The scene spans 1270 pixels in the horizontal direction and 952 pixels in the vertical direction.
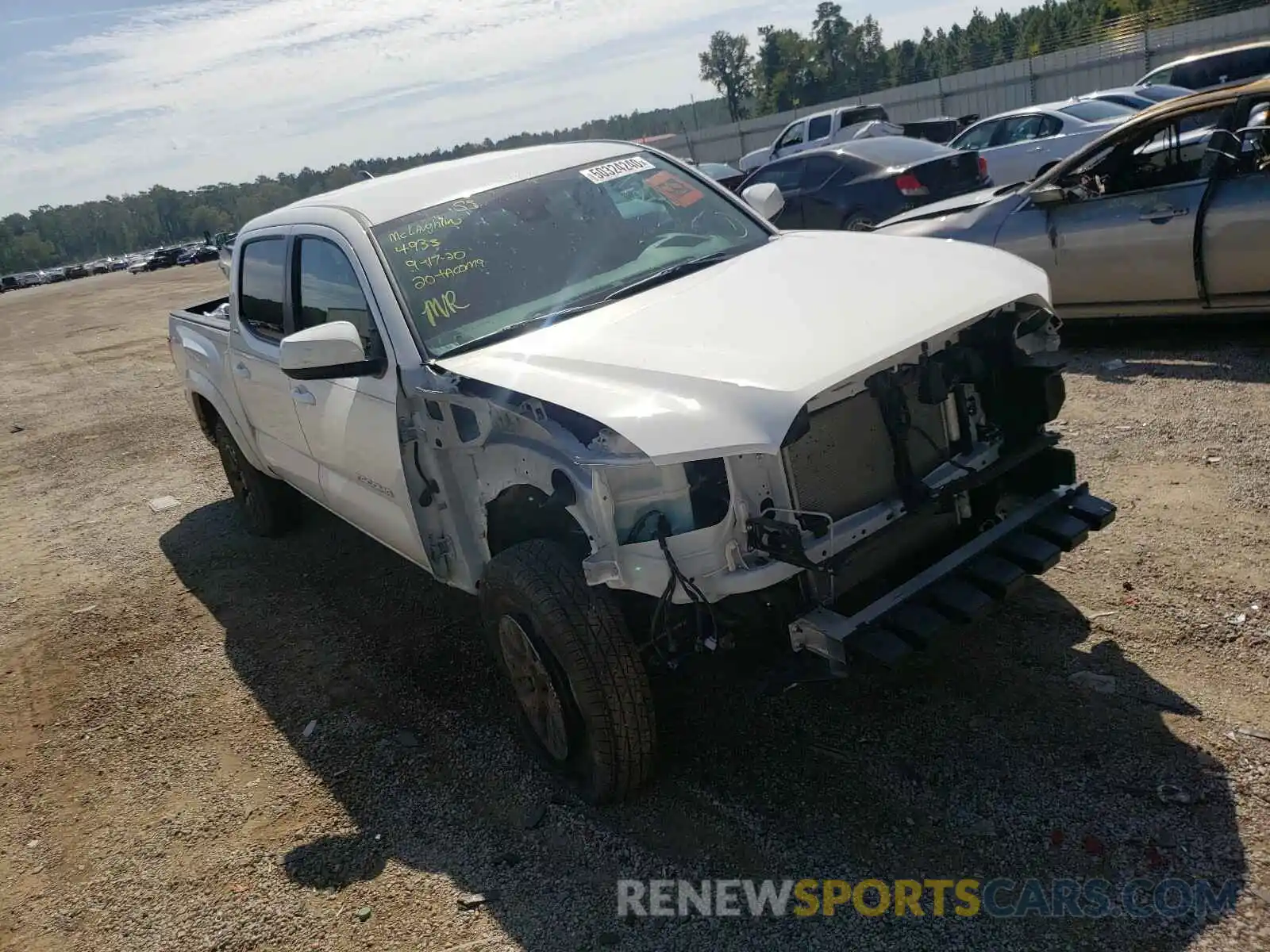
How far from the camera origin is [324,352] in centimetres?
347

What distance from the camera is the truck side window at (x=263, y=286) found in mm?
4754

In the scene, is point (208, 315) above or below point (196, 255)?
below

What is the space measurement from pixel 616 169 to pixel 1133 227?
12.8 feet

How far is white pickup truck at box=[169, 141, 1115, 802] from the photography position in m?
2.91

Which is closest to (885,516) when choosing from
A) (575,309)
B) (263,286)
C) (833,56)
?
(575,309)

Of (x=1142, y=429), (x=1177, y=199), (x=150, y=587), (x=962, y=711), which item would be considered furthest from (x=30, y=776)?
(x=1177, y=199)

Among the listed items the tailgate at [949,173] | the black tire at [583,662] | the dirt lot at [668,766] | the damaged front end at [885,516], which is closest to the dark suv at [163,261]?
the tailgate at [949,173]

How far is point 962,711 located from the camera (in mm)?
3523

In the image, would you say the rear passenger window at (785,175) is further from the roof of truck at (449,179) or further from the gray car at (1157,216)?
the roof of truck at (449,179)

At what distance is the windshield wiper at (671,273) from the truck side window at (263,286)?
180 cm

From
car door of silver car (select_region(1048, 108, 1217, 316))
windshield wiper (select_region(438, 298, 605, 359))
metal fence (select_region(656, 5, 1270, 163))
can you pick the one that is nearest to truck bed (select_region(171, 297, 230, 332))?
windshield wiper (select_region(438, 298, 605, 359))

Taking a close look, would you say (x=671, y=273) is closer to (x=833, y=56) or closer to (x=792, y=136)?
(x=792, y=136)

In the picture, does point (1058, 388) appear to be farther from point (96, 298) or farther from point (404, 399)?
point (96, 298)

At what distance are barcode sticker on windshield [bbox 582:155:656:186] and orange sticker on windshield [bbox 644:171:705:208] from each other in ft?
0.28
